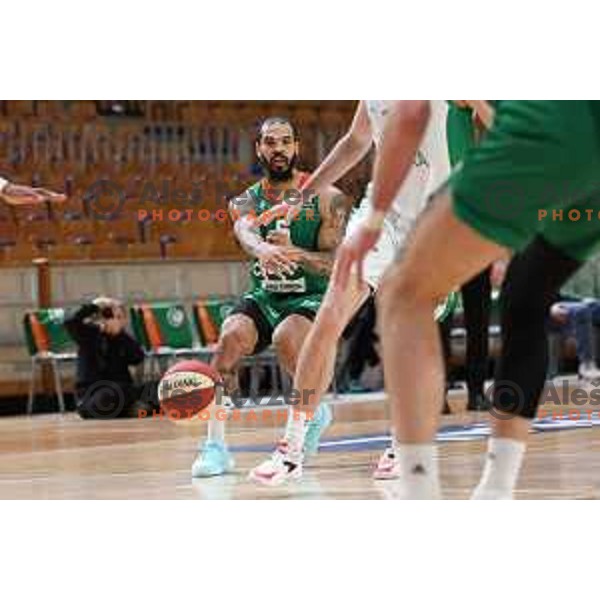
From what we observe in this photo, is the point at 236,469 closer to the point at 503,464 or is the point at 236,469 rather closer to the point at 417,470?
the point at 503,464

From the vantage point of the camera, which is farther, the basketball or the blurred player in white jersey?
the basketball

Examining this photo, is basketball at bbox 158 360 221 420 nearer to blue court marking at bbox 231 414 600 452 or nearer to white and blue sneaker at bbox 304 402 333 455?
white and blue sneaker at bbox 304 402 333 455

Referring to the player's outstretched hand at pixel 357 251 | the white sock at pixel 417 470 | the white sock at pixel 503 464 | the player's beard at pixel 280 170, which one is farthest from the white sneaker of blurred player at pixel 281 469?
the player's outstretched hand at pixel 357 251

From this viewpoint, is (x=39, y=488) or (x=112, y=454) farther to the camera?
(x=112, y=454)

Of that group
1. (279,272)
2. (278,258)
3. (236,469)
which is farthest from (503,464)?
(236,469)

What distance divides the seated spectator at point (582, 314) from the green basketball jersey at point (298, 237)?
6557 millimetres

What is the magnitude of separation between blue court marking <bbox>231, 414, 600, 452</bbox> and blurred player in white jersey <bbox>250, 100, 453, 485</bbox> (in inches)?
73.3

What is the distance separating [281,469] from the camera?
19.7 feet

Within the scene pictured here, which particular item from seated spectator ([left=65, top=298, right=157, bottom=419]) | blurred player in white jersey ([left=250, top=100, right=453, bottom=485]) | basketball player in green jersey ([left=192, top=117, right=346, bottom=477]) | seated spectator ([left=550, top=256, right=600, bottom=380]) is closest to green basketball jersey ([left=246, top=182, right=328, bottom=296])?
basketball player in green jersey ([left=192, top=117, right=346, bottom=477])

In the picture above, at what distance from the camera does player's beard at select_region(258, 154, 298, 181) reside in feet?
21.3

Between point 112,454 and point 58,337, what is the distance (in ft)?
14.4
